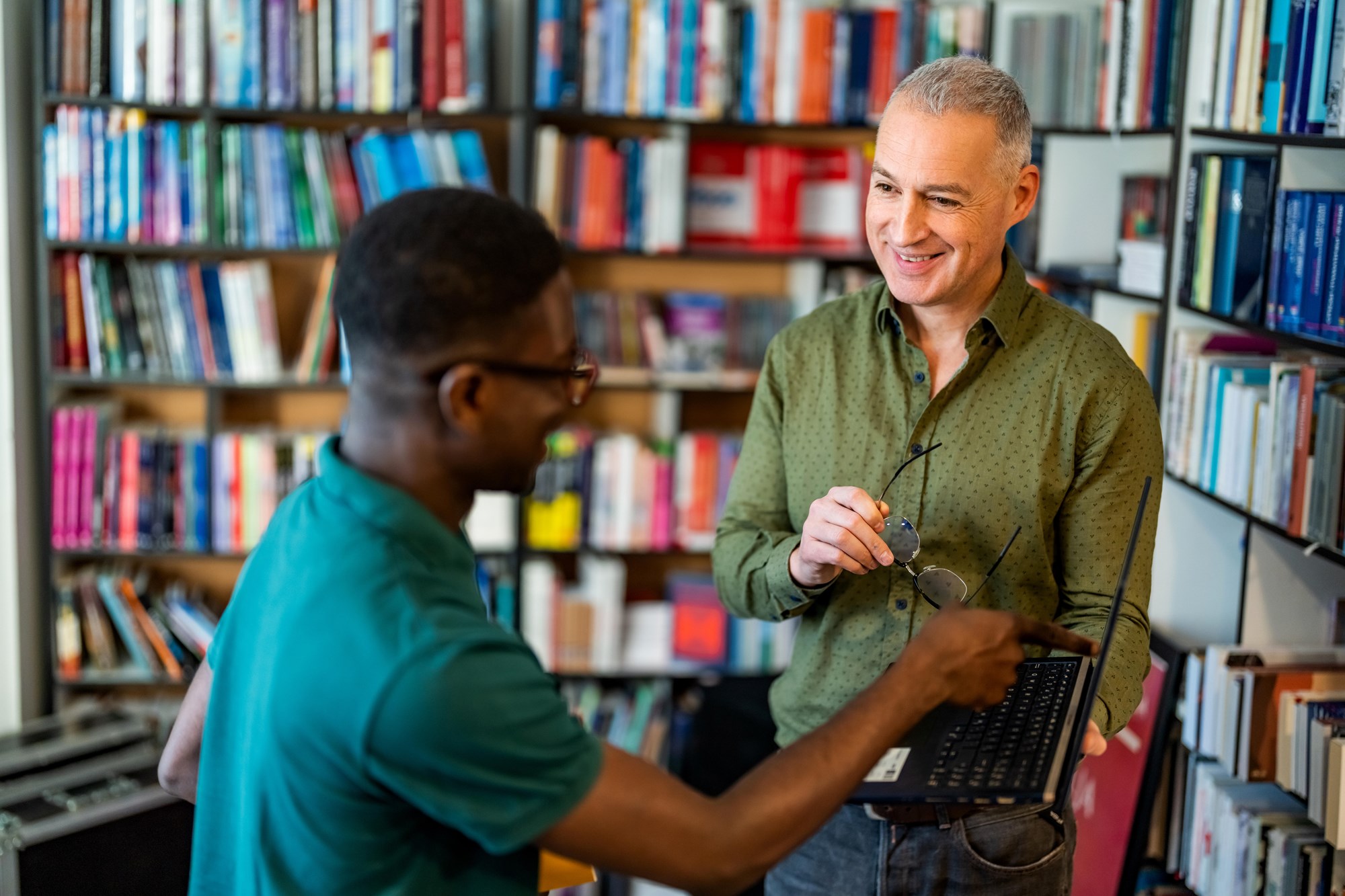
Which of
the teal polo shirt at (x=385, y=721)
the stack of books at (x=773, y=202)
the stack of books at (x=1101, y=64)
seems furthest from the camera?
the stack of books at (x=773, y=202)

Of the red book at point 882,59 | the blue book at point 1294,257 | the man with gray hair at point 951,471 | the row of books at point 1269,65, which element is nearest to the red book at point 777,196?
the red book at point 882,59

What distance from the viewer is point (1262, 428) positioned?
222 cm

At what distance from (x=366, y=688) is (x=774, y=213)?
2.72m

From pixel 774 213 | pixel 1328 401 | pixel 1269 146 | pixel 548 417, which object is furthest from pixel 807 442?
pixel 774 213

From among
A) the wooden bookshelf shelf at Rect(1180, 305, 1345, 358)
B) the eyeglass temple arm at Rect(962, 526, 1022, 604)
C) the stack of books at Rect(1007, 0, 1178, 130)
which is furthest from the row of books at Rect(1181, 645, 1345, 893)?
the stack of books at Rect(1007, 0, 1178, 130)

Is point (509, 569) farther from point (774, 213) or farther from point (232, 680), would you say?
point (232, 680)

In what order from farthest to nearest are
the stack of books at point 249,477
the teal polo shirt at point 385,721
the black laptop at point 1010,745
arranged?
the stack of books at point 249,477 → the black laptop at point 1010,745 → the teal polo shirt at point 385,721

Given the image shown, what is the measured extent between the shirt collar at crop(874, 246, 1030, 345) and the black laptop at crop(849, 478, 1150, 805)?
255mm

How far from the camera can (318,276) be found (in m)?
3.55

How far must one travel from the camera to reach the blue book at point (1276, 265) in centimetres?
216

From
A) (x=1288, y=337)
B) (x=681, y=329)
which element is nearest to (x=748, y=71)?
(x=681, y=329)

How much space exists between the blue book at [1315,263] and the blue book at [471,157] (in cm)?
194

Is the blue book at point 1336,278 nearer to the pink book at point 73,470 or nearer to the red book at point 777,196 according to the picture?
the red book at point 777,196

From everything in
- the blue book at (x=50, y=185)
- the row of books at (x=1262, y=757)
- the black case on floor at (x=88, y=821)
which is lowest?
the black case on floor at (x=88, y=821)
